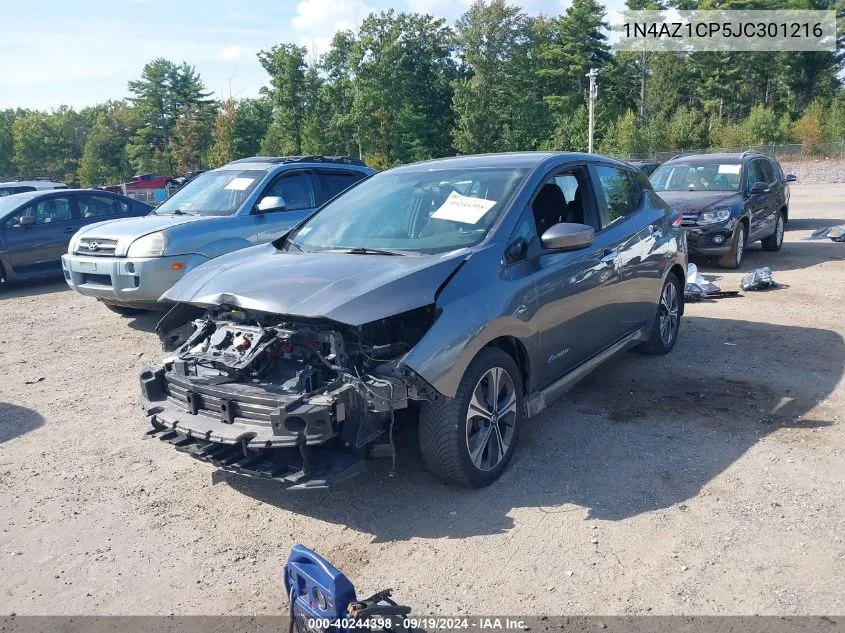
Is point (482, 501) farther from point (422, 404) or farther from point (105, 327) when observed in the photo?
point (105, 327)

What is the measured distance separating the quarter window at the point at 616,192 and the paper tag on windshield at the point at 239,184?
4.69 metres

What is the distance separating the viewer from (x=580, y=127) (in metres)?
59.8

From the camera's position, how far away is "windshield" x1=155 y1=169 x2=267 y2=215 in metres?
8.68

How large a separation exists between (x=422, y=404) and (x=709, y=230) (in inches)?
345

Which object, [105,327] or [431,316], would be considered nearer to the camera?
[431,316]

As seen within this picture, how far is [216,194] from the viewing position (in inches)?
351

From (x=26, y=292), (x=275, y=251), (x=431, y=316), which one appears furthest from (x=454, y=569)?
(x=26, y=292)

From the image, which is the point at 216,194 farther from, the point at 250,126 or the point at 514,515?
the point at 250,126

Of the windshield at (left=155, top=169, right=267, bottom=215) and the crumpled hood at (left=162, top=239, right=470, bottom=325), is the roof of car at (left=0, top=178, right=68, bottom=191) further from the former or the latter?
the crumpled hood at (left=162, top=239, right=470, bottom=325)

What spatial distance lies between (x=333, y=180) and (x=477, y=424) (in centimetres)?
631

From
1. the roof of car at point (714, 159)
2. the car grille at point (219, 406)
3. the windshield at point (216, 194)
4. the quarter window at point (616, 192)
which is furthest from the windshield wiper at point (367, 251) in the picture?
the roof of car at point (714, 159)

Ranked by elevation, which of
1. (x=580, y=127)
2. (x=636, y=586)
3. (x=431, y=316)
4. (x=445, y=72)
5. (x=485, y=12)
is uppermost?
(x=485, y=12)

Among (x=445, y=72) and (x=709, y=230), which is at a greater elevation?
(x=445, y=72)

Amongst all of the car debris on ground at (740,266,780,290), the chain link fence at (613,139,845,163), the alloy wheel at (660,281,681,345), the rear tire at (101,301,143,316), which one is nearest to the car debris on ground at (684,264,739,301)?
the car debris on ground at (740,266,780,290)
